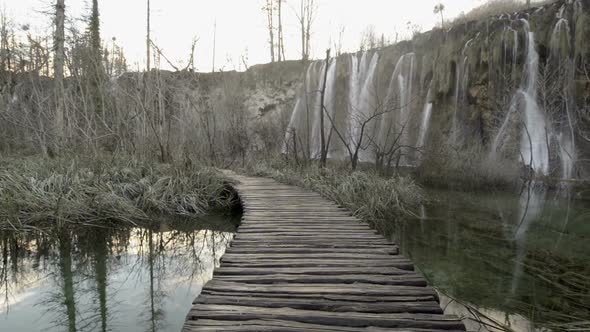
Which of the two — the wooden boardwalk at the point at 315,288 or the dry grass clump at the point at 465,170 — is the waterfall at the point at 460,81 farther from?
the wooden boardwalk at the point at 315,288

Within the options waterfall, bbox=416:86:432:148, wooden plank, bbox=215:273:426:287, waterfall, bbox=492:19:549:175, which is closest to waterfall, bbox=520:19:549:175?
waterfall, bbox=492:19:549:175

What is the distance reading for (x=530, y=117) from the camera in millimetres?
15320

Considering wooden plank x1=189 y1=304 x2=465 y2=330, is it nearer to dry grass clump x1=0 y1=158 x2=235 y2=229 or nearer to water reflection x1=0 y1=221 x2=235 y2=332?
water reflection x1=0 y1=221 x2=235 y2=332

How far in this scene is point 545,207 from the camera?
9.34 meters

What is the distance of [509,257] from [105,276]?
5533 mm

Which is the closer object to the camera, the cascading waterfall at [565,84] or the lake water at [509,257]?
the lake water at [509,257]

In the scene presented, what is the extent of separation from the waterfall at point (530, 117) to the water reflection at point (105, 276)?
1269 centimetres

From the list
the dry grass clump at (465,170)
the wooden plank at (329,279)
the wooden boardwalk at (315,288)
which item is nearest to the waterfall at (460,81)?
the dry grass clump at (465,170)

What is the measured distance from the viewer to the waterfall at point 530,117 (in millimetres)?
15016

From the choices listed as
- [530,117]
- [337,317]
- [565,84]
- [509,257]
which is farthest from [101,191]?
[565,84]

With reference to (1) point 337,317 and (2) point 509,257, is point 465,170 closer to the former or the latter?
(2) point 509,257

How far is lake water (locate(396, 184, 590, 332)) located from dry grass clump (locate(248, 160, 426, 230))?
43 centimetres

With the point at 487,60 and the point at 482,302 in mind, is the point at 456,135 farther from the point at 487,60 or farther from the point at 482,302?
the point at 482,302

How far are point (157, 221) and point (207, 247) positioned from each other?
162 centimetres
